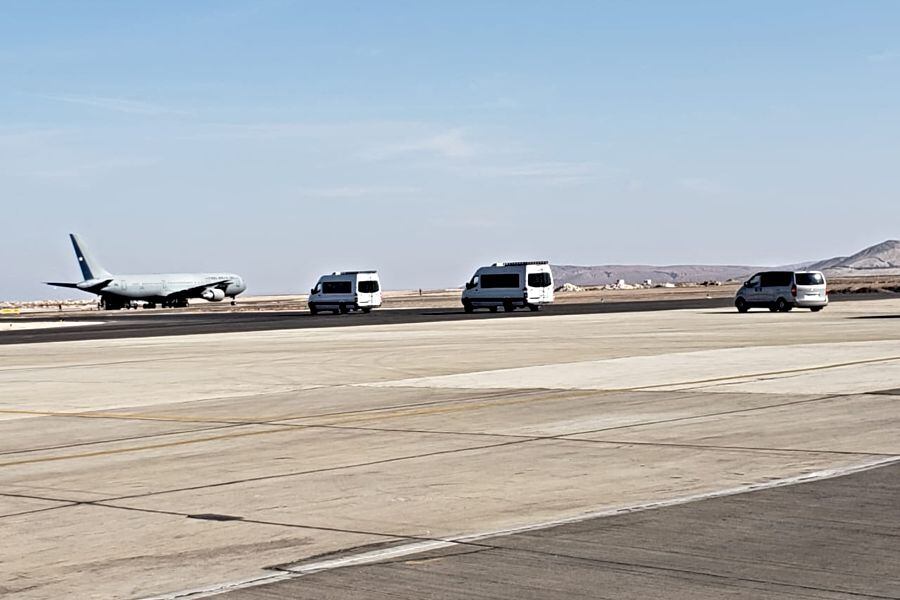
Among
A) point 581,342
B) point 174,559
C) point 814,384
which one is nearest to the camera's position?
point 174,559

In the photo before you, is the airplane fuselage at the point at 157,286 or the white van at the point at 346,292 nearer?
the white van at the point at 346,292

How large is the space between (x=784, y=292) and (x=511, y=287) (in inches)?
704

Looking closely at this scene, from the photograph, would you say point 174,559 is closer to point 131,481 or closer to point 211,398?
point 131,481

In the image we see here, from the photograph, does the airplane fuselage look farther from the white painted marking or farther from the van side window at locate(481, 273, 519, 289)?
the white painted marking

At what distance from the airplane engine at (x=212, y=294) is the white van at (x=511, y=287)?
56.7 meters

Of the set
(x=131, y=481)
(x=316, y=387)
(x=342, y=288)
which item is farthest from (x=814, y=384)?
(x=342, y=288)

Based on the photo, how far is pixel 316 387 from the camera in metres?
24.7

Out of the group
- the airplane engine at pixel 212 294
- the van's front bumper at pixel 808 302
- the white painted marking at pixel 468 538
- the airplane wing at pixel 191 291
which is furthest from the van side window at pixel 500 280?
the white painted marking at pixel 468 538

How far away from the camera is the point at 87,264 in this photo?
5221 inches

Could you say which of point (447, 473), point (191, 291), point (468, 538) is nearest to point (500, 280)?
point (191, 291)

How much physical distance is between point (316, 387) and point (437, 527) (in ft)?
47.5

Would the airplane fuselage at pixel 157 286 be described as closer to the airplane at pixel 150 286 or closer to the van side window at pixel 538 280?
the airplane at pixel 150 286

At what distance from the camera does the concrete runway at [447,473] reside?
29.5 ft

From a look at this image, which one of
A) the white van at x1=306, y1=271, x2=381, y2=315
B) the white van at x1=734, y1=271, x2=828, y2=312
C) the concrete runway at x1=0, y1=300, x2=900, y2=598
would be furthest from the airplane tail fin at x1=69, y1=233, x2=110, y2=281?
the concrete runway at x1=0, y1=300, x2=900, y2=598
